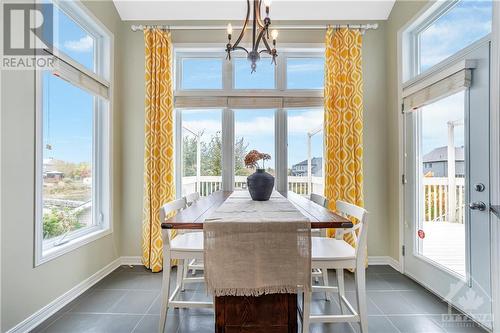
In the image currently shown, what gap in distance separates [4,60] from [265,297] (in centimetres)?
216

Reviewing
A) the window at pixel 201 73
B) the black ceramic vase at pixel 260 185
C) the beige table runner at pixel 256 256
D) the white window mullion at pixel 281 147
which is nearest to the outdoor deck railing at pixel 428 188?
the white window mullion at pixel 281 147

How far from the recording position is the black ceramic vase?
2.05m

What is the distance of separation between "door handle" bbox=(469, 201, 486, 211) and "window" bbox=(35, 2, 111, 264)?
3.14 m

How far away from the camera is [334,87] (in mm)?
3100

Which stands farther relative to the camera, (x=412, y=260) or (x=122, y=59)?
(x=122, y=59)

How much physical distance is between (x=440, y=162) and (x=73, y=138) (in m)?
3.36

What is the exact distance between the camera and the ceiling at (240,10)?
3.14m

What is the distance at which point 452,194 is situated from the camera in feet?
7.55

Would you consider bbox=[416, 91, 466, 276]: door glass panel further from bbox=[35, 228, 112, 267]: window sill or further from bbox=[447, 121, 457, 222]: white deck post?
bbox=[35, 228, 112, 267]: window sill

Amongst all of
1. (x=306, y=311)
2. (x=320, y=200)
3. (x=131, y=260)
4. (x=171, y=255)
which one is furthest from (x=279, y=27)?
(x=131, y=260)

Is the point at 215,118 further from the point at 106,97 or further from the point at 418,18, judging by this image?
the point at 418,18

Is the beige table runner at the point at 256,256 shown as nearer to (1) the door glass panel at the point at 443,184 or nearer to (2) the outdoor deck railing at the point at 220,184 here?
(1) the door glass panel at the point at 443,184

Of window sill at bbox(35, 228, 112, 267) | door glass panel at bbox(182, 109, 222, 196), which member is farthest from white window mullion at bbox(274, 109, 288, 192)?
window sill at bbox(35, 228, 112, 267)

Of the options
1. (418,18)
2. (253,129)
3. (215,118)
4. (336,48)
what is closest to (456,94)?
(418,18)
